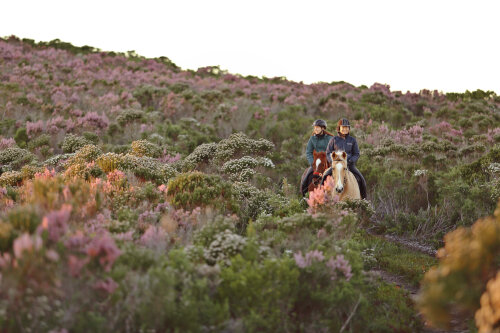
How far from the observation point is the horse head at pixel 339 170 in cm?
738

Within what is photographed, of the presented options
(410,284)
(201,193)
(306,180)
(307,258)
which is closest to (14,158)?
(201,193)

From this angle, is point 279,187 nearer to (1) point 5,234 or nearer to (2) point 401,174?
(2) point 401,174

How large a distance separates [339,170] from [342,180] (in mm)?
196

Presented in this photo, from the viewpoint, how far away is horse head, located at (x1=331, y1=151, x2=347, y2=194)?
7383 millimetres

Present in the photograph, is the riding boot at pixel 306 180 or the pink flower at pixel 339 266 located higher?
the riding boot at pixel 306 180

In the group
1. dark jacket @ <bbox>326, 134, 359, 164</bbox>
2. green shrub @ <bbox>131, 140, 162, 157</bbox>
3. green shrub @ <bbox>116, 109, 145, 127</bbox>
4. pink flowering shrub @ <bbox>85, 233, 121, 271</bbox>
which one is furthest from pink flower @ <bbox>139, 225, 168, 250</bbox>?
green shrub @ <bbox>116, 109, 145, 127</bbox>

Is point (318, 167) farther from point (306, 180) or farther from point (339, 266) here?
point (339, 266)

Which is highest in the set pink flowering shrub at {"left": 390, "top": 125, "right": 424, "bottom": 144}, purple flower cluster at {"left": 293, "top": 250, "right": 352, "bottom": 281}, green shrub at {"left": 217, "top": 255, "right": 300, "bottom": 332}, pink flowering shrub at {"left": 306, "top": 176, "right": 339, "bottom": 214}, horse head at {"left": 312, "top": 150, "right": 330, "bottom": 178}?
pink flowering shrub at {"left": 390, "top": 125, "right": 424, "bottom": 144}

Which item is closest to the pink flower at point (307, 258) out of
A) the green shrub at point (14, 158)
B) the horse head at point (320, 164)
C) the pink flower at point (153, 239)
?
the pink flower at point (153, 239)

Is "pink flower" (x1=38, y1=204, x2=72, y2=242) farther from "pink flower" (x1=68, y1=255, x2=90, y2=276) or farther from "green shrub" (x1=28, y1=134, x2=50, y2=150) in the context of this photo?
"green shrub" (x1=28, y1=134, x2=50, y2=150)

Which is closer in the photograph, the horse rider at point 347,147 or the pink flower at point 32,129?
the horse rider at point 347,147

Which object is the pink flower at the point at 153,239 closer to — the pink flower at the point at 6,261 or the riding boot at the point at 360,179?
the pink flower at the point at 6,261

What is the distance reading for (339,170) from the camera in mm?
7480

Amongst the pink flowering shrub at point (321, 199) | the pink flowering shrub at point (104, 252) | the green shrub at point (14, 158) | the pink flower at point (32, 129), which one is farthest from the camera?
the pink flower at point (32, 129)
